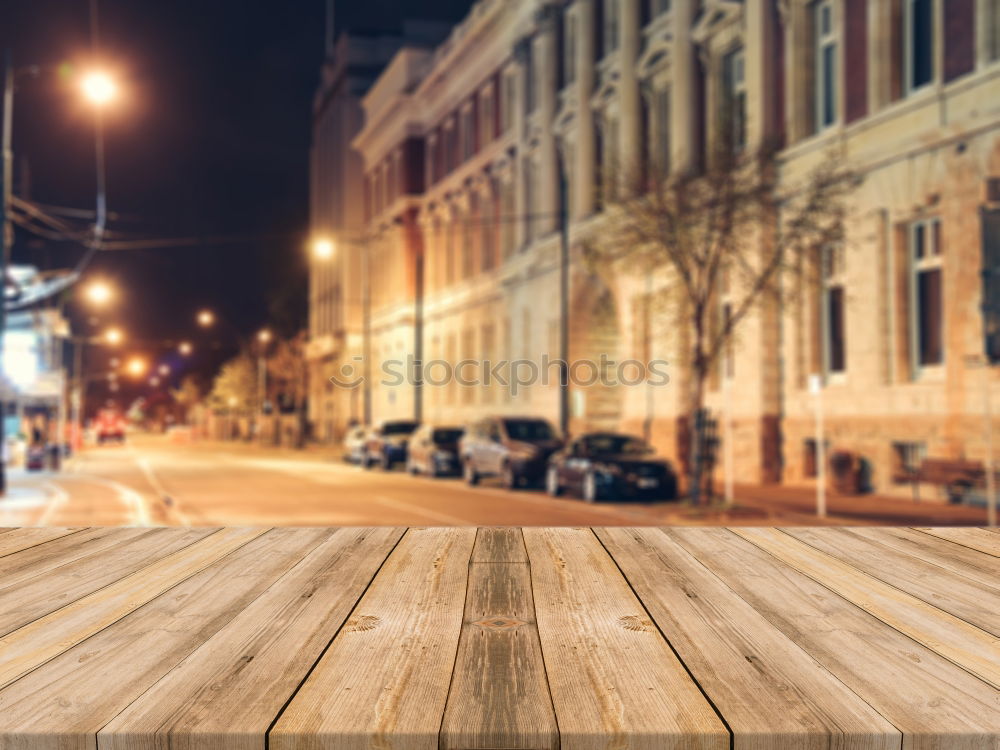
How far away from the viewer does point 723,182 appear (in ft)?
75.3

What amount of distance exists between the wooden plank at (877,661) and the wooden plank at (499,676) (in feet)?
1.89

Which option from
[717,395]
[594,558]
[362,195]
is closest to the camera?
[594,558]

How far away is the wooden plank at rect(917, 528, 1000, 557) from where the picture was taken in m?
3.70

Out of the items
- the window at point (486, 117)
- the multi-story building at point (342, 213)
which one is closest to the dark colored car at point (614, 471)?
the window at point (486, 117)

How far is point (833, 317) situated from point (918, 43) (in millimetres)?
6332

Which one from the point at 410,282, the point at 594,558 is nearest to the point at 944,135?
the point at 594,558

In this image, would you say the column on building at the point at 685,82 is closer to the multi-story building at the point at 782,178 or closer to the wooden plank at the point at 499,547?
the multi-story building at the point at 782,178

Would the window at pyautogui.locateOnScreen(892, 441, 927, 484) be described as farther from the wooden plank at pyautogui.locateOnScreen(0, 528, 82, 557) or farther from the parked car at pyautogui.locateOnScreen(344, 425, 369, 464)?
the parked car at pyautogui.locateOnScreen(344, 425, 369, 464)

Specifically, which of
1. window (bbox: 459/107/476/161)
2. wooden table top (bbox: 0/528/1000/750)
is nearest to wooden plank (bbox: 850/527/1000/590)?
wooden table top (bbox: 0/528/1000/750)

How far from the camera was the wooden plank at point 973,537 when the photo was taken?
3.70 metres

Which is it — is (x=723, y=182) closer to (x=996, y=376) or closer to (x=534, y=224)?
(x=996, y=376)

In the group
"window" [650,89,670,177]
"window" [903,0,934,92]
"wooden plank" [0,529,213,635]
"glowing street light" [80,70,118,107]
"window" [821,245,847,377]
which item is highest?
"window" [650,89,670,177]

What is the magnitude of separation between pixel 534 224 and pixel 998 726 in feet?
150

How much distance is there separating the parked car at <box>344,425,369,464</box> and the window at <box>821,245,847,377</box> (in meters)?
21.4
